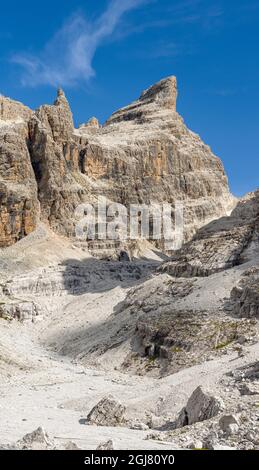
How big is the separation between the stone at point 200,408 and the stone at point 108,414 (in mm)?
3739

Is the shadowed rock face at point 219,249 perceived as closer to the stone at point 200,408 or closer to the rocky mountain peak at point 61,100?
the stone at point 200,408

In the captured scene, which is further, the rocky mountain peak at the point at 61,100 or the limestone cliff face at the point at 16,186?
the rocky mountain peak at the point at 61,100

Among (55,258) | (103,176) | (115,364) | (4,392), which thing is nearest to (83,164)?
(103,176)

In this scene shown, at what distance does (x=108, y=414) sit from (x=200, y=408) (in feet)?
21.0

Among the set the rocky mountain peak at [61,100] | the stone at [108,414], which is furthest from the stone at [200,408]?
the rocky mountain peak at [61,100]

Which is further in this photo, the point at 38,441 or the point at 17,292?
the point at 17,292

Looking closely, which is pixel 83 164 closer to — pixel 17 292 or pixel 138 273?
pixel 138 273

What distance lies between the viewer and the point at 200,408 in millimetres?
29047

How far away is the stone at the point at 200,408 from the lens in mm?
28062

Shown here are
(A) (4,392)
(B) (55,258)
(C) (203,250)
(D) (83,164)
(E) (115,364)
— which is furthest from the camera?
(D) (83,164)

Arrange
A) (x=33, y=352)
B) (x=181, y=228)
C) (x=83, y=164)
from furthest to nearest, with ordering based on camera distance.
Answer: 1. (x=181, y=228)
2. (x=83, y=164)
3. (x=33, y=352)

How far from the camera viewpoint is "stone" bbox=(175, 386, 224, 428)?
2806cm

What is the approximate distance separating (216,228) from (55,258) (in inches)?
2118
